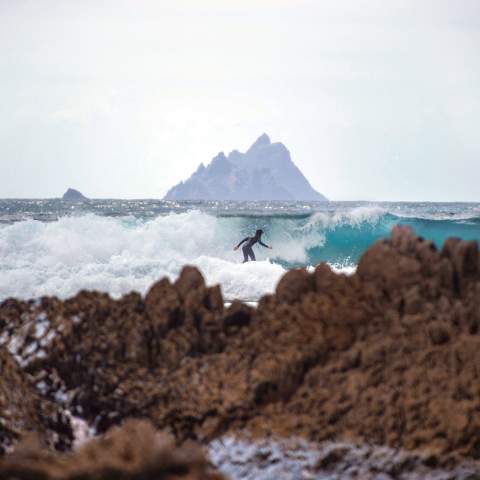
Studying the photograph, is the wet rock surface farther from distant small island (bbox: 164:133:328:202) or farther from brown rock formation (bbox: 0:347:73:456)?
distant small island (bbox: 164:133:328:202)

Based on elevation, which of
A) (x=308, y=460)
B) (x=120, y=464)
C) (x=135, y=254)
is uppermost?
(x=120, y=464)

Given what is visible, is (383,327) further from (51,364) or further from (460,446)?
(51,364)

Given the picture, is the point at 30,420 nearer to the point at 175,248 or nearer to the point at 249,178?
the point at 175,248

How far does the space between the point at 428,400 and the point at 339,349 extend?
29cm

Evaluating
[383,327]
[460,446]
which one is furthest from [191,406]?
[460,446]

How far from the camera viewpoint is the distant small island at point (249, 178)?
433 feet

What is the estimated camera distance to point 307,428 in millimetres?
2068

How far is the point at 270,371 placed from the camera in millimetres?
2086

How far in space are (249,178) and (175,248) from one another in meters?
121

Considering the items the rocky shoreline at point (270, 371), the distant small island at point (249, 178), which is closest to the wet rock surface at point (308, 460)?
the rocky shoreline at point (270, 371)

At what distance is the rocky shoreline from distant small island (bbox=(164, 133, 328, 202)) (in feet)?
400

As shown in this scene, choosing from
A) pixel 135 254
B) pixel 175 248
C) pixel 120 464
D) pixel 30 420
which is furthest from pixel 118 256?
pixel 120 464

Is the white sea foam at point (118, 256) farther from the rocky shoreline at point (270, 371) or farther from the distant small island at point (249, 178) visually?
the distant small island at point (249, 178)

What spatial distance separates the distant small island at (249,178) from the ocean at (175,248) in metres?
103
